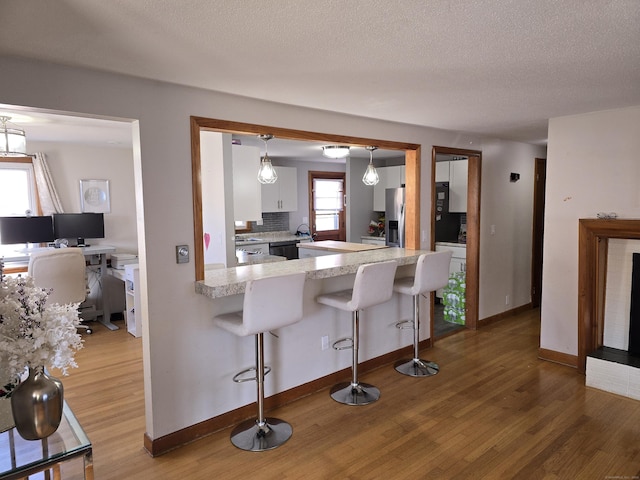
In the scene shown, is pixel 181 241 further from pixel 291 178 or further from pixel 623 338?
pixel 291 178

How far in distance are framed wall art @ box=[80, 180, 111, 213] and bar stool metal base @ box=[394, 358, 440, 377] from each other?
4277 mm

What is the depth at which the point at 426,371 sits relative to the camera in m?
3.70

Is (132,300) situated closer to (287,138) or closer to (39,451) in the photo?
(287,138)

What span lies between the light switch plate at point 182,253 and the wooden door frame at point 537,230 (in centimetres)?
472

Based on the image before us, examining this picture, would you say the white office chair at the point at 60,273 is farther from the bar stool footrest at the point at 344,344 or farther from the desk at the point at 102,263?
the bar stool footrest at the point at 344,344

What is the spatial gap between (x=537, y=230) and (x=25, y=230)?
6419 mm

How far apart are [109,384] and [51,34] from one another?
2842 mm

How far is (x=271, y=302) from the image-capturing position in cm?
251

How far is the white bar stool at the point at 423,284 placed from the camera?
11.3 feet

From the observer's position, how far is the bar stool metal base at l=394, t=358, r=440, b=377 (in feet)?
12.0

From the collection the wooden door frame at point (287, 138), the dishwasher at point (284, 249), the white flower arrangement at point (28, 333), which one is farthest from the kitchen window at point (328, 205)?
the white flower arrangement at point (28, 333)

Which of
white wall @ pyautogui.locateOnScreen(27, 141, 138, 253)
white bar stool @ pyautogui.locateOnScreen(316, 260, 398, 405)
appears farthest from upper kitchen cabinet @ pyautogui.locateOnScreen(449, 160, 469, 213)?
white wall @ pyautogui.locateOnScreen(27, 141, 138, 253)

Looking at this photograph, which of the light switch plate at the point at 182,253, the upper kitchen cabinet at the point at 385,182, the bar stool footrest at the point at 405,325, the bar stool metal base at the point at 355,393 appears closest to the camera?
the light switch plate at the point at 182,253

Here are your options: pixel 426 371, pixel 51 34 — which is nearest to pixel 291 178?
pixel 426 371
